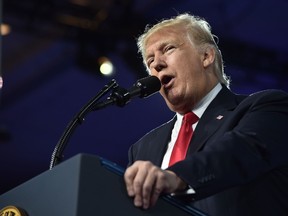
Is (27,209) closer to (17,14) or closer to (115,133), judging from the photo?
(17,14)

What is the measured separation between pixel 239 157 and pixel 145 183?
0.86 feet

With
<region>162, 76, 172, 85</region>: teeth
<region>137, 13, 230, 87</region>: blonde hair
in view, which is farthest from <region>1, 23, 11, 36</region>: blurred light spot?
<region>162, 76, 172, 85</region>: teeth

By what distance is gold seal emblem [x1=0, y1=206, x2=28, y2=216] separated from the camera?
1087 mm

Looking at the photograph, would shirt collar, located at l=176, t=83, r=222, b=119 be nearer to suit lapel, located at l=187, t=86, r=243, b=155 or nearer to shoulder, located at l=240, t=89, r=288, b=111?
suit lapel, located at l=187, t=86, r=243, b=155

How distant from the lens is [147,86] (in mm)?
1649

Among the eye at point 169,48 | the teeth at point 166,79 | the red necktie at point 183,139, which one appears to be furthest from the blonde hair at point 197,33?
the red necktie at point 183,139

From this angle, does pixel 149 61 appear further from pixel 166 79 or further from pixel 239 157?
pixel 239 157

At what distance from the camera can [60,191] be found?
1.00 metres

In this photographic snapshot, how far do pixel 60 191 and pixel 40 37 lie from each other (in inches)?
154

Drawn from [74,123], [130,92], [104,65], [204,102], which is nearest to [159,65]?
[204,102]

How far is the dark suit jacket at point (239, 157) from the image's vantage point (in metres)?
1.14

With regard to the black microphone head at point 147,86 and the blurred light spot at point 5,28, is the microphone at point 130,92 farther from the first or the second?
the blurred light spot at point 5,28

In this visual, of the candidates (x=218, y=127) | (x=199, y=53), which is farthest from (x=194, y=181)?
(x=199, y=53)

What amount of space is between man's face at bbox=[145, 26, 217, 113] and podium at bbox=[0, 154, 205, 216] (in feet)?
3.11
